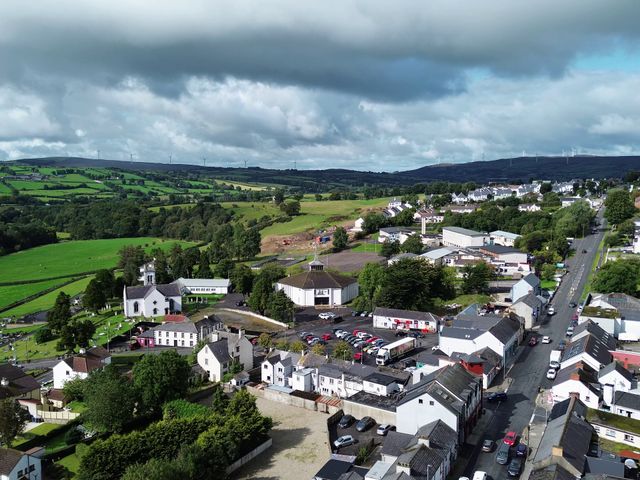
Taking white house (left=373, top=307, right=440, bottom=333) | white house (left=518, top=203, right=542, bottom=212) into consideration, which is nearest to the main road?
white house (left=373, top=307, right=440, bottom=333)

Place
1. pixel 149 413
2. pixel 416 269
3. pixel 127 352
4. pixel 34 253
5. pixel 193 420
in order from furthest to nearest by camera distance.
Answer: pixel 34 253, pixel 416 269, pixel 127 352, pixel 149 413, pixel 193 420

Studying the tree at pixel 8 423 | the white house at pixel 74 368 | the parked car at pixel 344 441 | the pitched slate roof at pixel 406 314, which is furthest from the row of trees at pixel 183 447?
the pitched slate roof at pixel 406 314

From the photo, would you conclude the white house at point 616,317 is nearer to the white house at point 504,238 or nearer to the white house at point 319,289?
the white house at point 319,289

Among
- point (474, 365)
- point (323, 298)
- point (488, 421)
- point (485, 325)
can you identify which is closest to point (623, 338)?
point (485, 325)

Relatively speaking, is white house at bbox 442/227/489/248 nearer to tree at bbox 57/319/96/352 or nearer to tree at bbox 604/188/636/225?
tree at bbox 604/188/636/225

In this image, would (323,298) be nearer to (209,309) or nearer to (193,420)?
(209,309)

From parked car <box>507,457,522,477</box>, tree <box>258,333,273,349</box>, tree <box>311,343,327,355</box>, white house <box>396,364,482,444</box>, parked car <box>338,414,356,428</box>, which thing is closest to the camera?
parked car <box>507,457,522,477</box>
